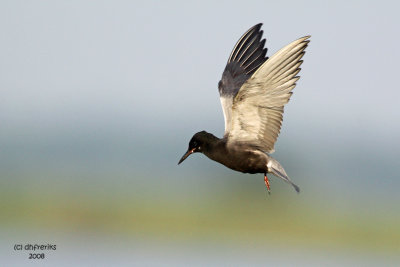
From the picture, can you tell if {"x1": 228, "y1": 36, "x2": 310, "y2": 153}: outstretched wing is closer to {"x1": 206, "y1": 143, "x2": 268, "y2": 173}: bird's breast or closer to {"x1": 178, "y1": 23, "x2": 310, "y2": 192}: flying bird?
{"x1": 178, "y1": 23, "x2": 310, "y2": 192}: flying bird

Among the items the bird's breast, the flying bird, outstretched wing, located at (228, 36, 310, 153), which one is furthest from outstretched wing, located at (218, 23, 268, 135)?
the bird's breast

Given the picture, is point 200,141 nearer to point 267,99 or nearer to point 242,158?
point 242,158

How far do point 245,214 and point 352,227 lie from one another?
5384mm

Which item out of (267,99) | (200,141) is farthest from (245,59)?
(200,141)

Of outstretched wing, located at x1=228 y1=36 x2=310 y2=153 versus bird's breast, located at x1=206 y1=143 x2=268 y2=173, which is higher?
outstretched wing, located at x1=228 y1=36 x2=310 y2=153

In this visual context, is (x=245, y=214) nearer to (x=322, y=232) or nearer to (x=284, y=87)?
(x=322, y=232)

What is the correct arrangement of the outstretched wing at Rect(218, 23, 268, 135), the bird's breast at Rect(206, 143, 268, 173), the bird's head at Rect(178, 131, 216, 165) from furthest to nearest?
the outstretched wing at Rect(218, 23, 268, 135) < the bird's head at Rect(178, 131, 216, 165) < the bird's breast at Rect(206, 143, 268, 173)

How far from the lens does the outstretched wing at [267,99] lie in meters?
14.1

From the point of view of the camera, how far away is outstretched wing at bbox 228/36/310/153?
14141 mm

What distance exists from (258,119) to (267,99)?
1.14 feet

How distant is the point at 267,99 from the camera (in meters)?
14.3

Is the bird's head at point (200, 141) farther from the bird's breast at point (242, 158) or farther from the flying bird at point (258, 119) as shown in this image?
the bird's breast at point (242, 158)

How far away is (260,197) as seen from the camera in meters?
42.5

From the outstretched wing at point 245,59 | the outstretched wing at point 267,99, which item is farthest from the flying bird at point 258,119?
the outstretched wing at point 245,59
